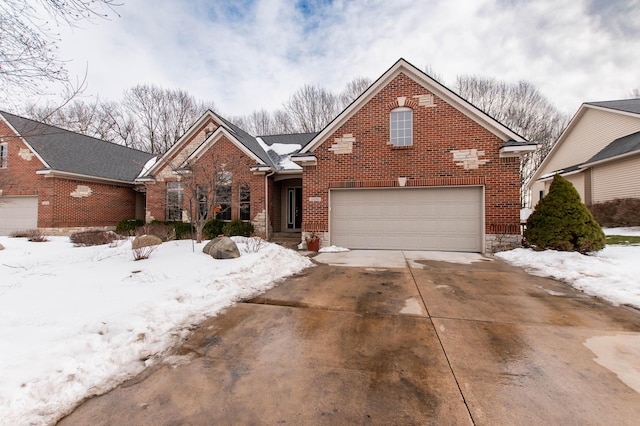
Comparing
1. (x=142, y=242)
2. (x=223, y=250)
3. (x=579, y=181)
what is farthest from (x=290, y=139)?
(x=579, y=181)

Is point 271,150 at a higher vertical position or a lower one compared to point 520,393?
higher

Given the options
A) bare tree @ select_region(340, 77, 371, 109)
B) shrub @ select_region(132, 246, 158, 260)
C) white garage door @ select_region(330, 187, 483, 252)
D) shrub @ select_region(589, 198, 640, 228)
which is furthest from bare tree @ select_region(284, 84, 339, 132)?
shrub @ select_region(132, 246, 158, 260)

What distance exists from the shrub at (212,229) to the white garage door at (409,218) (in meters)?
5.36

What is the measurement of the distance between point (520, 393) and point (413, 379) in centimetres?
83

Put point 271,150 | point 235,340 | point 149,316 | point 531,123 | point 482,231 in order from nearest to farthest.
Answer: point 235,340
point 149,316
point 482,231
point 271,150
point 531,123

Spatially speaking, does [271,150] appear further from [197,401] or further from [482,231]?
[197,401]

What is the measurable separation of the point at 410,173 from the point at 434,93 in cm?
303

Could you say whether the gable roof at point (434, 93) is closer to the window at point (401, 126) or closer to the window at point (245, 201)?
the window at point (401, 126)

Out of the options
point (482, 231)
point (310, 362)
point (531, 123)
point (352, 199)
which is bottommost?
point (310, 362)

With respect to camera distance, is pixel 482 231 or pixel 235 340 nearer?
pixel 235 340

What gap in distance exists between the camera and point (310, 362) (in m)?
2.74

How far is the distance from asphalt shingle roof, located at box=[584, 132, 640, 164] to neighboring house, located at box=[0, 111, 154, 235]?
2604cm

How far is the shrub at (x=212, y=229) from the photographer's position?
12.3m

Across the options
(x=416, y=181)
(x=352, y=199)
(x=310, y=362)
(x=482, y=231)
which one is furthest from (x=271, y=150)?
(x=310, y=362)
